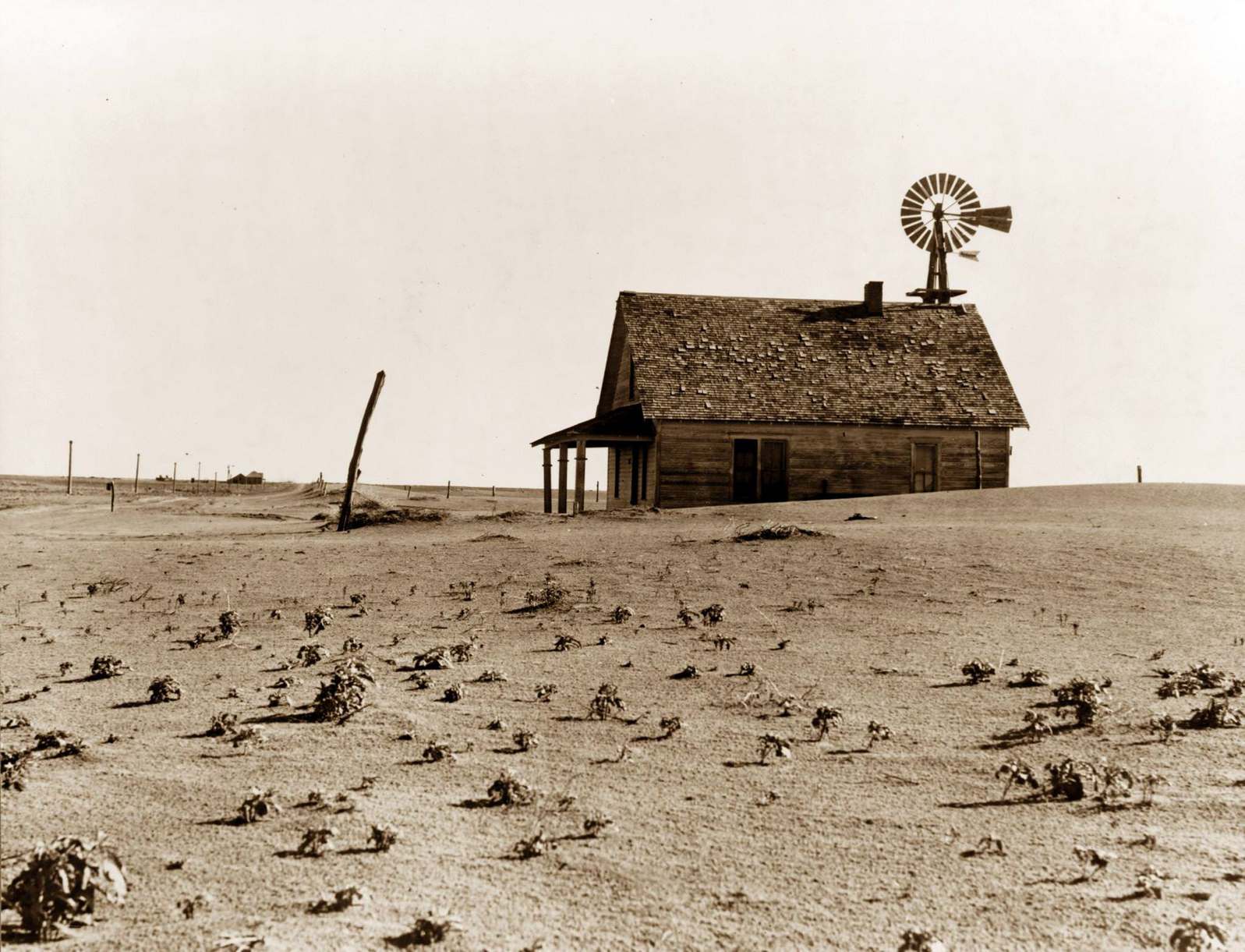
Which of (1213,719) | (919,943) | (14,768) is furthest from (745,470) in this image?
(919,943)

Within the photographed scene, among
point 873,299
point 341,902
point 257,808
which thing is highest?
point 873,299

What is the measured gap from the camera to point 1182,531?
57.1 ft

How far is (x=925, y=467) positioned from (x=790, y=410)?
408cm

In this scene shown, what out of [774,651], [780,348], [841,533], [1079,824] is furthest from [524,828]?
[780,348]

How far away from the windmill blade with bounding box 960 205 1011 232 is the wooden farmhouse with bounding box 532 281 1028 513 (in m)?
6.57

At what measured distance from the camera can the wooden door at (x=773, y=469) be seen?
28.8m

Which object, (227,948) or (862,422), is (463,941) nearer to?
(227,948)

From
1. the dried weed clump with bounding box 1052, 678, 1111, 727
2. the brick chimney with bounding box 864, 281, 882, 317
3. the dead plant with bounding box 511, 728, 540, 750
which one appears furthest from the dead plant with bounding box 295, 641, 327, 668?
the brick chimney with bounding box 864, 281, 882, 317

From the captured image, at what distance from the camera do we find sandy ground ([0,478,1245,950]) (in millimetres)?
4977

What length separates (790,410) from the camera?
28.8 m

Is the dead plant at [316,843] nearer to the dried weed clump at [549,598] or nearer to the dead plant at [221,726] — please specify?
the dead plant at [221,726]

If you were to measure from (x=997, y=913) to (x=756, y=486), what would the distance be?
78.6 feet

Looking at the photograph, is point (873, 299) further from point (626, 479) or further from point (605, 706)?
point (605, 706)

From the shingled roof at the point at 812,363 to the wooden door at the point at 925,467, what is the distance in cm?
75
